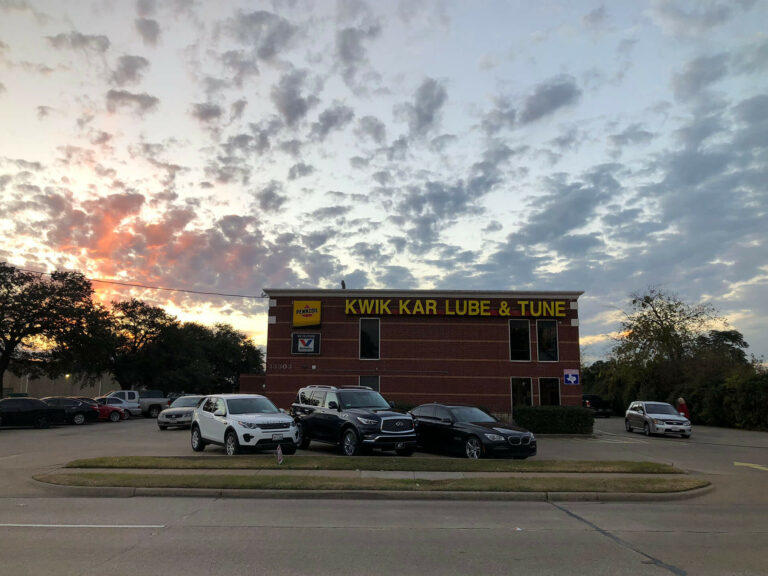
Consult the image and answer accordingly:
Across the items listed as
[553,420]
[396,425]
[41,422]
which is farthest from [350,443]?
[41,422]

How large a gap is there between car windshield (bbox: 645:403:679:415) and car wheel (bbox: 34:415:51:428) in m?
28.3

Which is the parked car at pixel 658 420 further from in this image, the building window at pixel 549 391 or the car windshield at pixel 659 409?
the building window at pixel 549 391

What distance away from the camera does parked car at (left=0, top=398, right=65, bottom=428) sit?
89.9ft

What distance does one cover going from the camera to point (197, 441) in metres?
17.5

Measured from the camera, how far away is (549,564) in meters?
6.49

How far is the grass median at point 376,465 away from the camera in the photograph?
1345 centimetres

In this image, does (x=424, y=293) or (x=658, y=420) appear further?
(x=424, y=293)

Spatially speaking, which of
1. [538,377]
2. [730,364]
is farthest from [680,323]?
[538,377]

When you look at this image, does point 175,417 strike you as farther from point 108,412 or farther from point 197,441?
point 108,412

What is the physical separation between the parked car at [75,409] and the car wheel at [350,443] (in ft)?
68.8

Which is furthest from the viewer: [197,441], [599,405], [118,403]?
[599,405]

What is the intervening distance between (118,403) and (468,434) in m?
28.2

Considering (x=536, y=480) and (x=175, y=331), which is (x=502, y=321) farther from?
(x=175, y=331)

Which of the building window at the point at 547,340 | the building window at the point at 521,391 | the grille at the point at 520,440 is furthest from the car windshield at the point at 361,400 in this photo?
the building window at the point at 547,340
